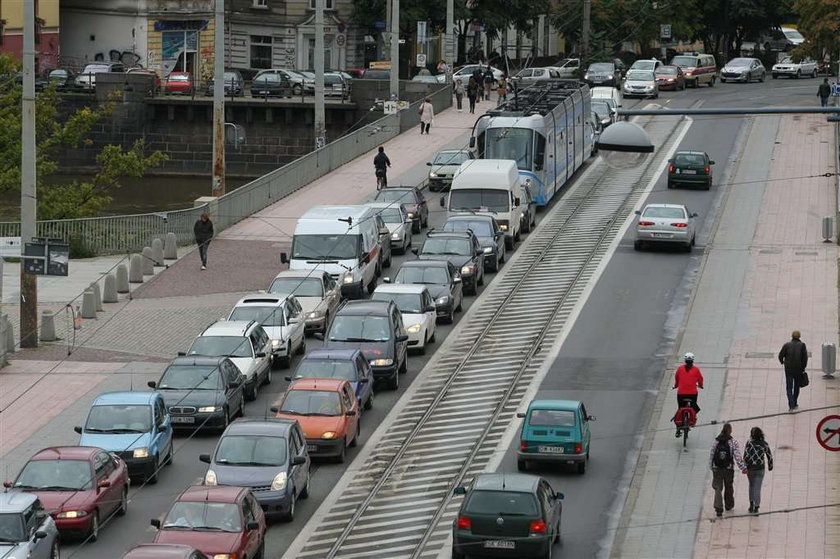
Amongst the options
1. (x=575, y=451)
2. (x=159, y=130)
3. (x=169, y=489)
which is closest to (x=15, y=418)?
(x=169, y=489)

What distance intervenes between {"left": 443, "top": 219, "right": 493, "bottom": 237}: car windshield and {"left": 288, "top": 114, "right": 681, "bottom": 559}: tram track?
4.46 feet

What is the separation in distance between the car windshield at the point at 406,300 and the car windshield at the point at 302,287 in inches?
79.7

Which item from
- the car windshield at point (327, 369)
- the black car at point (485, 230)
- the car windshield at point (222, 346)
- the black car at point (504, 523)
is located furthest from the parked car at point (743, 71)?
the black car at point (504, 523)

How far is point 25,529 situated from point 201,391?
29.9 ft

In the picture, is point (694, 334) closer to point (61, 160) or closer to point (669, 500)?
point (669, 500)

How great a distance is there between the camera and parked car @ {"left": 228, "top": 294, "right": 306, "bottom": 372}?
126ft

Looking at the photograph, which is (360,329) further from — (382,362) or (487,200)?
(487,200)

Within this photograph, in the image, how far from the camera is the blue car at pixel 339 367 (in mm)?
34031

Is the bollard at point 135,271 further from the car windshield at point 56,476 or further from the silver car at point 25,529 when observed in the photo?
the silver car at point 25,529

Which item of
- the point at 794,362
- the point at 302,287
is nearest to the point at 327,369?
the point at 302,287

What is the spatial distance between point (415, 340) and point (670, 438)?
7.83 metres

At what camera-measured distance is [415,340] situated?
39562 mm

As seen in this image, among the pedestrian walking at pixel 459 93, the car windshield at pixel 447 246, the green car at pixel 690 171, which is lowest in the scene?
the car windshield at pixel 447 246

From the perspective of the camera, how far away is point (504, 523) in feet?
83.3
